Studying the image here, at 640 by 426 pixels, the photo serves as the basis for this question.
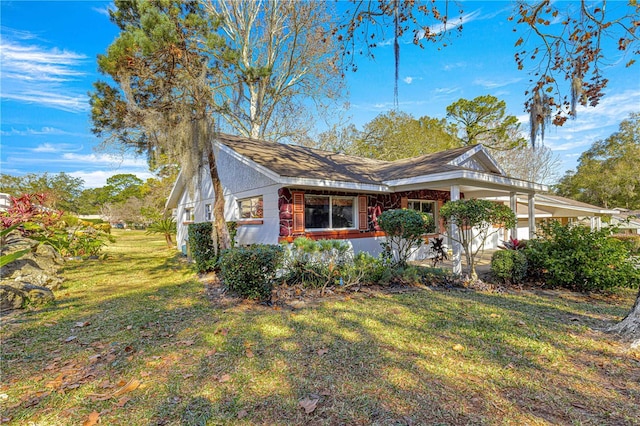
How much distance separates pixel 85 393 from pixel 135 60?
773 centimetres

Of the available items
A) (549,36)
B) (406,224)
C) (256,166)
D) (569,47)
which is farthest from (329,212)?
(569,47)

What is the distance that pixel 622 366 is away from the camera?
120 inches

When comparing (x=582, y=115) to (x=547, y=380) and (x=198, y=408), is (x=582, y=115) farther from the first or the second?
(x=198, y=408)

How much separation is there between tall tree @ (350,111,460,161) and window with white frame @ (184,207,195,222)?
15220 mm

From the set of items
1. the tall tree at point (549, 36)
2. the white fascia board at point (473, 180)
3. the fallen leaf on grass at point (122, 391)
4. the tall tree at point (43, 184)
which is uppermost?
the tall tree at point (43, 184)

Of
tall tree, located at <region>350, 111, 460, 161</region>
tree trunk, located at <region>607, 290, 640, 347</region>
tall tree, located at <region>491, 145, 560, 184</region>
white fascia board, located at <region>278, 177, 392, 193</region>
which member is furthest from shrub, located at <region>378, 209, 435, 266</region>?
tall tree, located at <region>491, 145, 560, 184</region>

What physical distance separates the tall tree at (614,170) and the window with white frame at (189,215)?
1321 inches

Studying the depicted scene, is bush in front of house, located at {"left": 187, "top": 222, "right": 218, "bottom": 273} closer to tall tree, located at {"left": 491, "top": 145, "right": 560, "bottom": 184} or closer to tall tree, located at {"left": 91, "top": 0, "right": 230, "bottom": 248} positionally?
tall tree, located at {"left": 91, "top": 0, "right": 230, "bottom": 248}

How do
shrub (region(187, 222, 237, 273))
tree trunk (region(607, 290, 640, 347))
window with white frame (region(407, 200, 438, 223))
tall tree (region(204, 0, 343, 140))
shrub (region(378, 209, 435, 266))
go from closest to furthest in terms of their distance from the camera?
tree trunk (region(607, 290, 640, 347)) → shrub (region(378, 209, 435, 266)) → shrub (region(187, 222, 237, 273)) → window with white frame (region(407, 200, 438, 223)) → tall tree (region(204, 0, 343, 140))

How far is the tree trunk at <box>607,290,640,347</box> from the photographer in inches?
137

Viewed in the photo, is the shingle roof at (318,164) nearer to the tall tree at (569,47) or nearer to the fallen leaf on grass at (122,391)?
the tall tree at (569,47)

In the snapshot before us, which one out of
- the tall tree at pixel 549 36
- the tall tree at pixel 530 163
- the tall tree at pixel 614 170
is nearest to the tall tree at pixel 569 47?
the tall tree at pixel 549 36

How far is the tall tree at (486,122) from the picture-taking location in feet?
82.6


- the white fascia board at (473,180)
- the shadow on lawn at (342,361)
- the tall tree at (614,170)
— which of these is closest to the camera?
the shadow on lawn at (342,361)
